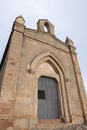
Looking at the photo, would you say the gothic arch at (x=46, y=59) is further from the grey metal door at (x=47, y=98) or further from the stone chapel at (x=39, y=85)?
the grey metal door at (x=47, y=98)

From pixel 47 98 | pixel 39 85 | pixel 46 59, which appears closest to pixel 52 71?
pixel 46 59

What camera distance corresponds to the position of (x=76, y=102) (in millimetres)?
8117

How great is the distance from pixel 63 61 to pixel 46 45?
1753mm

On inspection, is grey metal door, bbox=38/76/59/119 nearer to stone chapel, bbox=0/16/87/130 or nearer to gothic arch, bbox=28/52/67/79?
stone chapel, bbox=0/16/87/130

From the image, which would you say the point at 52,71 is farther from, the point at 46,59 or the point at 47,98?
the point at 47,98

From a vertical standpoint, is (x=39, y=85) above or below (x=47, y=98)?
above

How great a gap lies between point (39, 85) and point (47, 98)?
0.91m

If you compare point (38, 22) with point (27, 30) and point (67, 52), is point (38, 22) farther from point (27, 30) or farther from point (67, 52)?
point (67, 52)

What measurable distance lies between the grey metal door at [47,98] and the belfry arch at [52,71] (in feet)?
0.84

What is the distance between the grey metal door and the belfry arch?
10.0 inches

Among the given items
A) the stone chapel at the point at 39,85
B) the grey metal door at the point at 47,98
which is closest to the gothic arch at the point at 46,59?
the stone chapel at the point at 39,85

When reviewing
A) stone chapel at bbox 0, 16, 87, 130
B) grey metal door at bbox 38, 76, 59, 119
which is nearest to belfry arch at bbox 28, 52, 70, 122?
stone chapel at bbox 0, 16, 87, 130

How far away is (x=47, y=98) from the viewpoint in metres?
7.67

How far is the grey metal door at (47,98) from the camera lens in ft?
23.4
